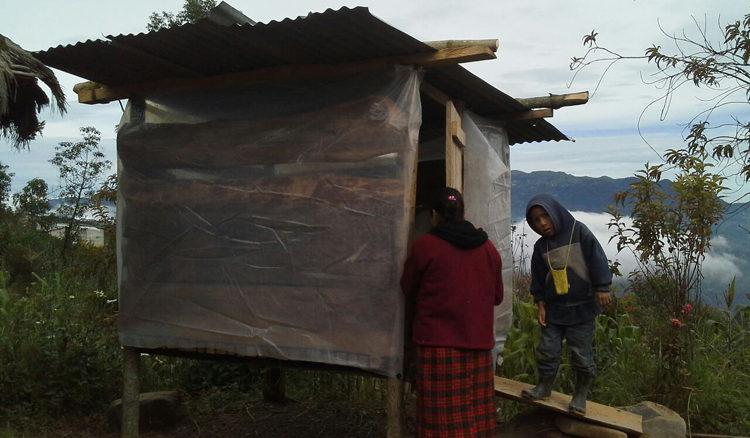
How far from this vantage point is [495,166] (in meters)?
5.34

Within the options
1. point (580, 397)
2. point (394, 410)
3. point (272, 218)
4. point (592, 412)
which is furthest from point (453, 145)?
point (592, 412)

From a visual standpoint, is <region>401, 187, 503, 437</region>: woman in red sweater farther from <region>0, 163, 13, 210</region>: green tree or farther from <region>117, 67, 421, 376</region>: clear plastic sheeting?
<region>0, 163, 13, 210</region>: green tree

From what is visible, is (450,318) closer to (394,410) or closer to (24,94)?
(394,410)

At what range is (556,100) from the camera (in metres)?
5.62

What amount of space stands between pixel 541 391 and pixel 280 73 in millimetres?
2918

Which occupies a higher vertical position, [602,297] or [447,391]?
[602,297]

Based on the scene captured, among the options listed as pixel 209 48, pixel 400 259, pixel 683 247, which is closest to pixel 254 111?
pixel 209 48

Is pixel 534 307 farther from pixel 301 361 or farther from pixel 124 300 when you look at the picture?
pixel 124 300

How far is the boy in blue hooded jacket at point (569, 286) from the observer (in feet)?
14.6

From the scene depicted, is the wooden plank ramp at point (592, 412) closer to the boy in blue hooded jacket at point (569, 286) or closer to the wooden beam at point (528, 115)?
the boy in blue hooded jacket at point (569, 286)

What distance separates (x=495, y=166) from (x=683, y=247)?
2445mm

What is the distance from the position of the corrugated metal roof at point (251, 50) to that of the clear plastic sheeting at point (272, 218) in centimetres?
20

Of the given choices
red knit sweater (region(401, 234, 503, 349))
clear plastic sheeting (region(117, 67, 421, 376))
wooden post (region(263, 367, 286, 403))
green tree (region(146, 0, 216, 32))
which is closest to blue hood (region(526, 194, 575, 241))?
red knit sweater (region(401, 234, 503, 349))

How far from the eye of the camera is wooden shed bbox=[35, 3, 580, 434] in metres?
4.11
